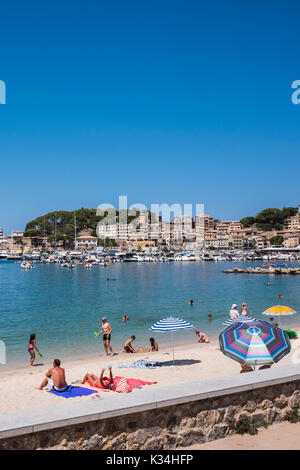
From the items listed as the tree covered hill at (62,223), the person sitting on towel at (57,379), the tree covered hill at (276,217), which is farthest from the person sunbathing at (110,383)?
the tree covered hill at (276,217)

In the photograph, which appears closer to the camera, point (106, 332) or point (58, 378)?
point (58, 378)

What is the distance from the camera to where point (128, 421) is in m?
4.87

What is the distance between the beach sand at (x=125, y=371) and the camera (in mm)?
9938

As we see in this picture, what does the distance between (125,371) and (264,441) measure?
304 inches

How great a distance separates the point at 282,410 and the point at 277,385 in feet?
1.10

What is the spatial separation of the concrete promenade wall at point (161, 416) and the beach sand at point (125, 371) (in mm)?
4045

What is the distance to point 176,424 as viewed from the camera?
16.9ft

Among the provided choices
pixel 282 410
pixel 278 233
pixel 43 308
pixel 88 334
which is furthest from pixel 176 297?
pixel 278 233

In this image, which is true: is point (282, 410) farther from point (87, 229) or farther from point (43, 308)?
point (87, 229)

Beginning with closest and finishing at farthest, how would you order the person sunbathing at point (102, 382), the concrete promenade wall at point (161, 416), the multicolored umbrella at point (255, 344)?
1. the concrete promenade wall at point (161, 416)
2. the multicolored umbrella at point (255, 344)
3. the person sunbathing at point (102, 382)

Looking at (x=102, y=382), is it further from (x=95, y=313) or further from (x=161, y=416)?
(x=95, y=313)

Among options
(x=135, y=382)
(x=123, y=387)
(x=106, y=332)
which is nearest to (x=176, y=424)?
(x=123, y=387)

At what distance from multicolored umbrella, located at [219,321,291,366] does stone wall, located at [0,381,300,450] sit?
253 centimetres

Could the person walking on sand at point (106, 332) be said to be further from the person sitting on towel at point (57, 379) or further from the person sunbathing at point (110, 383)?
the person sitting on towel at point (57, 379)
